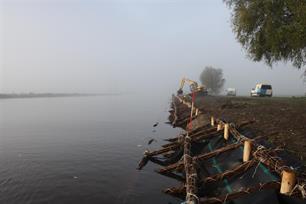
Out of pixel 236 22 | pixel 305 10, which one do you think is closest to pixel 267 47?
pixel 236 22

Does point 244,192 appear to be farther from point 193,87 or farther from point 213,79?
point 213,79

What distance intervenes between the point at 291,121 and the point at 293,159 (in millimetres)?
8378

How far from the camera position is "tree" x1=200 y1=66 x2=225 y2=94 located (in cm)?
13800

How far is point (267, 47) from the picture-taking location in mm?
25656

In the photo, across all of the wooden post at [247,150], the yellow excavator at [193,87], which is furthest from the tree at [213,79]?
the wooden post at [247,150]

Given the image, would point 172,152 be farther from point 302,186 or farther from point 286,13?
point 286,13

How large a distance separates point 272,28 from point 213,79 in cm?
11614

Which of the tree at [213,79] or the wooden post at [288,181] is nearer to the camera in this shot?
the wooden post at [288,181]

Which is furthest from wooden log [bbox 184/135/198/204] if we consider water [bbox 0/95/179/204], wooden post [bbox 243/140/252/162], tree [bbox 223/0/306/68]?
tree [bbox 223/0/306/68]

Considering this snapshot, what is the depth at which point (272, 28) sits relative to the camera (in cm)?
2358

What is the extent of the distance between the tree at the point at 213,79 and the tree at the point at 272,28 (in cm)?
10992

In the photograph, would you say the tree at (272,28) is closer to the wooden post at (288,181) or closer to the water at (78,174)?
the water at (78,174)

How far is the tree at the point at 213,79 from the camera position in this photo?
453 ft

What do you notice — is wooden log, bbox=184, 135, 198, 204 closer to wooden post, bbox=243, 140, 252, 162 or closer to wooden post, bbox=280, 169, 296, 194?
wooden post, bbox=243, 140, 252, 162
